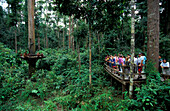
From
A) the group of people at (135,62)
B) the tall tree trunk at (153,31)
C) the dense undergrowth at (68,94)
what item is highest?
the tall tree trunk at (153,31)

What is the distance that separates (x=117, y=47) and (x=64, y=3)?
40.1 ft

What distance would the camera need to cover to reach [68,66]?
38.4ft

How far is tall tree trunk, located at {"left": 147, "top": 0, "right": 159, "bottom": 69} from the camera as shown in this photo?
18.9 ft

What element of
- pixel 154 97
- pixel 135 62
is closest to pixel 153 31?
pixel 135 62

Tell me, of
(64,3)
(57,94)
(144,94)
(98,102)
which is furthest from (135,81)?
(64,3)

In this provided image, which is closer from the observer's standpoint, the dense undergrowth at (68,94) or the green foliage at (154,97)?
the green foliage at (154,97)

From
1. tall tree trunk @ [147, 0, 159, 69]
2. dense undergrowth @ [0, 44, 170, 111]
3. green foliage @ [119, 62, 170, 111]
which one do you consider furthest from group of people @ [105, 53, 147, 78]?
dense undergrowth @ [0, 44, 170, 111]

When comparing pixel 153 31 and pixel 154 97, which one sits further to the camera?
pixel 153 31

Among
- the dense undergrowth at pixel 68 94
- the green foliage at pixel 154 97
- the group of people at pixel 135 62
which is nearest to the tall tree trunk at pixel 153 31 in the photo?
the group of people at pixel 135 62

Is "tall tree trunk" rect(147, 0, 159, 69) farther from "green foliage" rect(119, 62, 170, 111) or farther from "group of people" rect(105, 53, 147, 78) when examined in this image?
"green foliage" rect(119, 62, 170, 111)

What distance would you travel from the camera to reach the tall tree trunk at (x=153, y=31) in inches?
227

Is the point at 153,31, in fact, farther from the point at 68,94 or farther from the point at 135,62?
the point at 68,94

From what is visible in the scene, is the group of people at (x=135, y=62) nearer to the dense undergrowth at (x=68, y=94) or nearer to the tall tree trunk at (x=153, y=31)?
the tall tree trunk at (x=153, y=31)

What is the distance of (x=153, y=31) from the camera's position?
5793 mm
